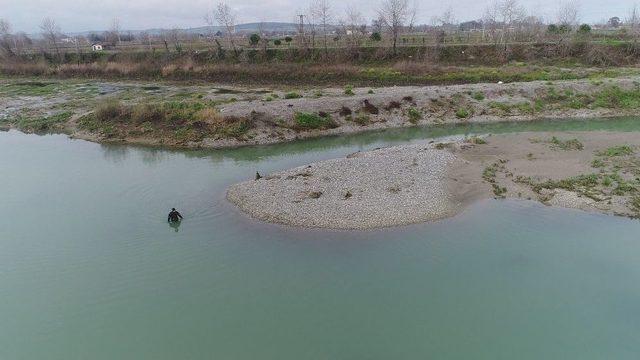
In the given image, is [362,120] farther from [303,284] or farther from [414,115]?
[303,284]

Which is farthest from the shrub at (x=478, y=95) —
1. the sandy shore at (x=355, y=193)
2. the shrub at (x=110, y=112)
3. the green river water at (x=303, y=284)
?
the shrub at (x=110, y=112)

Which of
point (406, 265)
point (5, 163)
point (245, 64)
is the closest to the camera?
point (406, 265)

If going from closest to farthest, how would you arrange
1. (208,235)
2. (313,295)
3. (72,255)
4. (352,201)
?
(313,295), (72,255), (208,235), (352,201)

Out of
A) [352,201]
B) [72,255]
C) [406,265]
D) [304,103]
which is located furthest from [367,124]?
[72,255]

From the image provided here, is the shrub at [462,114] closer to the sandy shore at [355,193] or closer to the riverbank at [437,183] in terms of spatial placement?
the riverbank at [437,183]

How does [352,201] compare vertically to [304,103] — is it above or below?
below

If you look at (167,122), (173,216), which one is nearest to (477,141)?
(173,216)

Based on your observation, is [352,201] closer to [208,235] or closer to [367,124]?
[208,235]
